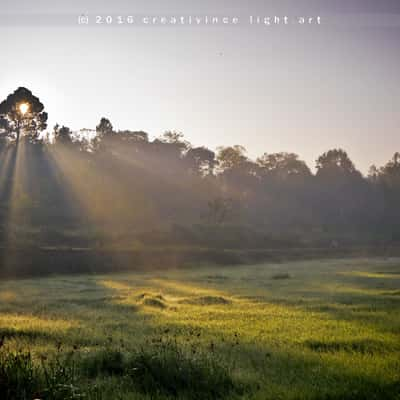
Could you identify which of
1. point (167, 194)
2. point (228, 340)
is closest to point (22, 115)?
point (167, 194)

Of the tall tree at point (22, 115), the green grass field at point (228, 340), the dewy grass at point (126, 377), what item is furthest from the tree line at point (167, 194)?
the dewy grass at point (126, 377)

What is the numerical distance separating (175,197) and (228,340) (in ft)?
300

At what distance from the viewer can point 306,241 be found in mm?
91188

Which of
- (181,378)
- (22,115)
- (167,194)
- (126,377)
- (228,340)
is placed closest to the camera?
(181,378)

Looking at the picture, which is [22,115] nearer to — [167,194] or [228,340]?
[167,194]

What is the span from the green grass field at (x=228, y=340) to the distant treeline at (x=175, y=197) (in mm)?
36390

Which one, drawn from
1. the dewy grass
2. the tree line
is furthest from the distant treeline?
the dewy grass

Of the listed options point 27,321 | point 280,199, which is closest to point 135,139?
point 280,199

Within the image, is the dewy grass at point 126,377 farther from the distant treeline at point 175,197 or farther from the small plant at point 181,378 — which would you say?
the distant treeline at point 175,197

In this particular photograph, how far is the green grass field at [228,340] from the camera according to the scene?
806cm

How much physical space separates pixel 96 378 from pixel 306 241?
86.1 meters

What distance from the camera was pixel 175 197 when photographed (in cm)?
10356

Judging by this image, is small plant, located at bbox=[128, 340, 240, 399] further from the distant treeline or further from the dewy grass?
the distant treeline

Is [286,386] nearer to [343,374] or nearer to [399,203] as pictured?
[343,374]
